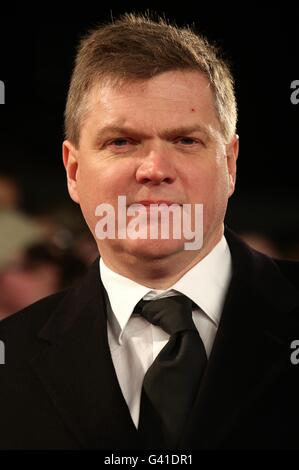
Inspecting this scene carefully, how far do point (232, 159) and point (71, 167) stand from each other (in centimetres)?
27

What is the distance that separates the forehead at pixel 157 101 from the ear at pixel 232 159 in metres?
0.09

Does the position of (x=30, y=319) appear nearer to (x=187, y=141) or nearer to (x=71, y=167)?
(x=71, y=167)

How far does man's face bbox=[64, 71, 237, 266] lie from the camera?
1103 mm

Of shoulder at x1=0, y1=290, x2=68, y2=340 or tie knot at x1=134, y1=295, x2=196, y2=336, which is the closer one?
tie knot at x1=134, y1=295, x2=196, y2=336

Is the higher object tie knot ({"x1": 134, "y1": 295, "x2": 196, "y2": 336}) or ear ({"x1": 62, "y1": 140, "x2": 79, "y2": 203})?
ear ({"x1": 62, "y1": 140, "x2": 79, "y2": 203})

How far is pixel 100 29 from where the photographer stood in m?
1.24

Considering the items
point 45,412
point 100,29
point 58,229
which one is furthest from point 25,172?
point 45,412

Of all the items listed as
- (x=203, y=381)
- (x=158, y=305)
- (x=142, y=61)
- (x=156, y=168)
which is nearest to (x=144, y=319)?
(x=158, y=305)

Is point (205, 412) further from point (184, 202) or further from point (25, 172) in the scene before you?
point (25, 172)

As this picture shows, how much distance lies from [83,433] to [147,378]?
0.41ft

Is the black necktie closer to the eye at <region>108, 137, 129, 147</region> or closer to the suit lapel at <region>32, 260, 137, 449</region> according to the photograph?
the suit lapel at <region>32, 260, 137, 449</region>

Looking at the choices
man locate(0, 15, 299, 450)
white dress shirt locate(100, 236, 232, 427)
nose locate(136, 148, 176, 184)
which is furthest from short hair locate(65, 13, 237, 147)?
white dress shirt locate(100, 236, 232, 427)

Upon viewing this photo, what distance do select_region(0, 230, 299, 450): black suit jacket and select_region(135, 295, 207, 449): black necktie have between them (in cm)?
2

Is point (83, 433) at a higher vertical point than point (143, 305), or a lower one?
lower
